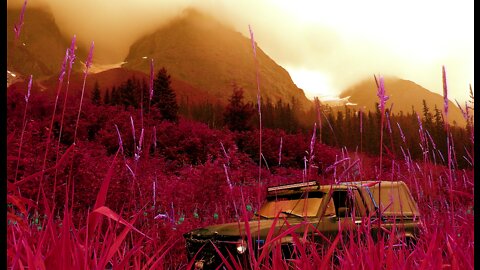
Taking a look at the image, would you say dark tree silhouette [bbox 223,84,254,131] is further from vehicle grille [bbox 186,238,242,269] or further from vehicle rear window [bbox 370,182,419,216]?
vehicle grille [bbox 186,238,242,269]

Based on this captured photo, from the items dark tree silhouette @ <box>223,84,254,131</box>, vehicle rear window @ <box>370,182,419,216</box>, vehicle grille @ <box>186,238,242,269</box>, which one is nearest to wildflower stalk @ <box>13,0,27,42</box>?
vehicle rear window @ <box>370,182,419,216</box>

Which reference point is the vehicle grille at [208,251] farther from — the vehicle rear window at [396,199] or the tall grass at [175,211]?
the vehicle rear window at [396,199]

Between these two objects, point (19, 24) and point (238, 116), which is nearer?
point (19, 24)

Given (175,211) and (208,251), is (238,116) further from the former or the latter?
(208,251)

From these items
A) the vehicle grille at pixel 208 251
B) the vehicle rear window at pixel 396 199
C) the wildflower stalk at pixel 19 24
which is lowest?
the vehicle grille at pixel 208 251

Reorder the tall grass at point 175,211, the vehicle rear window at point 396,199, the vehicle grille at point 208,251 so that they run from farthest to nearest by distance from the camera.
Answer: the vehicle grille at point 208,251
the vehicle rear window at point 396,199
the tall grass at point 175,211

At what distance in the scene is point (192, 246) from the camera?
512 centimetres

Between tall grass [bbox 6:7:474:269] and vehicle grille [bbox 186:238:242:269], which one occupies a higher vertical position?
tall grass [bbox 6:7:474:269]

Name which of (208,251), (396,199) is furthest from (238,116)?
(396,199)

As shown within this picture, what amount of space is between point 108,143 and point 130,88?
777 inches

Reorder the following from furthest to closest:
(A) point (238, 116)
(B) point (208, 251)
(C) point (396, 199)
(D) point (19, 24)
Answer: (A) point (238, 116)
(B) point (208, 251)
(C) point (396, 199)
(D) point (19, 24)

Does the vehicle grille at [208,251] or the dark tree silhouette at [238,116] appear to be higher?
the dark tree silhouette at [238,116]

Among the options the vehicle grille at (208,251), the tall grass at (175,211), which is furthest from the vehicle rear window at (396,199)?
the vehicle grille at (208,251)

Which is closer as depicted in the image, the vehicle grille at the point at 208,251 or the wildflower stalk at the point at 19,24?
the wildflower stalk at the point at 19,24
